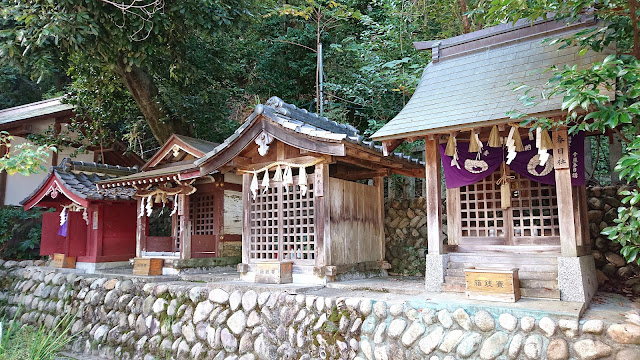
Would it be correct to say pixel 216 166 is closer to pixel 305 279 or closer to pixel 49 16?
pixel 305 279

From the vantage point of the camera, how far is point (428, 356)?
20.1 feet

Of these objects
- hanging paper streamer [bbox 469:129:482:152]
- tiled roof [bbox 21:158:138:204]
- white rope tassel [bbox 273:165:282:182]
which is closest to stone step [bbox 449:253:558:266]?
hanging paper streamer [bbox 469:129:482:152]

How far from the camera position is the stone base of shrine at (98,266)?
1379 cm

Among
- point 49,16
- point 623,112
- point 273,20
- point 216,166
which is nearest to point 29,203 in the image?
point 49,16

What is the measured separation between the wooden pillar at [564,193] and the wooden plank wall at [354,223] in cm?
441

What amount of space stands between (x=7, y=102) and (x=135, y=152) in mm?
11181

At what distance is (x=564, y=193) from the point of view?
6.90 metres

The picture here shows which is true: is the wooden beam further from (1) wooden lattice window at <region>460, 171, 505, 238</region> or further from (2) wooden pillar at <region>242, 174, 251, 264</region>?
(2) wooden pillar at <region>242, 174, 251, 264</region>

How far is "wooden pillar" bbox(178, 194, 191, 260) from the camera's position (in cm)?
1226

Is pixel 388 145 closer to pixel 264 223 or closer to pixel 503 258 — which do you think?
pixel 503 258

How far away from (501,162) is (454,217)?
1444 millimetres

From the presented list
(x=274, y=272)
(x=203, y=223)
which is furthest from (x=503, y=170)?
(x=203, y=223)

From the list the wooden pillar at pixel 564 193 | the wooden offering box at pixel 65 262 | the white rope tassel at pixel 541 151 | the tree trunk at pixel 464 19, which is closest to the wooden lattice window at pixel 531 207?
the wooden pillar at pixel 564 193

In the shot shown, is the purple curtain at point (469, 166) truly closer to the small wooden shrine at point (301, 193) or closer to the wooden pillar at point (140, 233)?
the small wooden shrine at point (301, 193)
